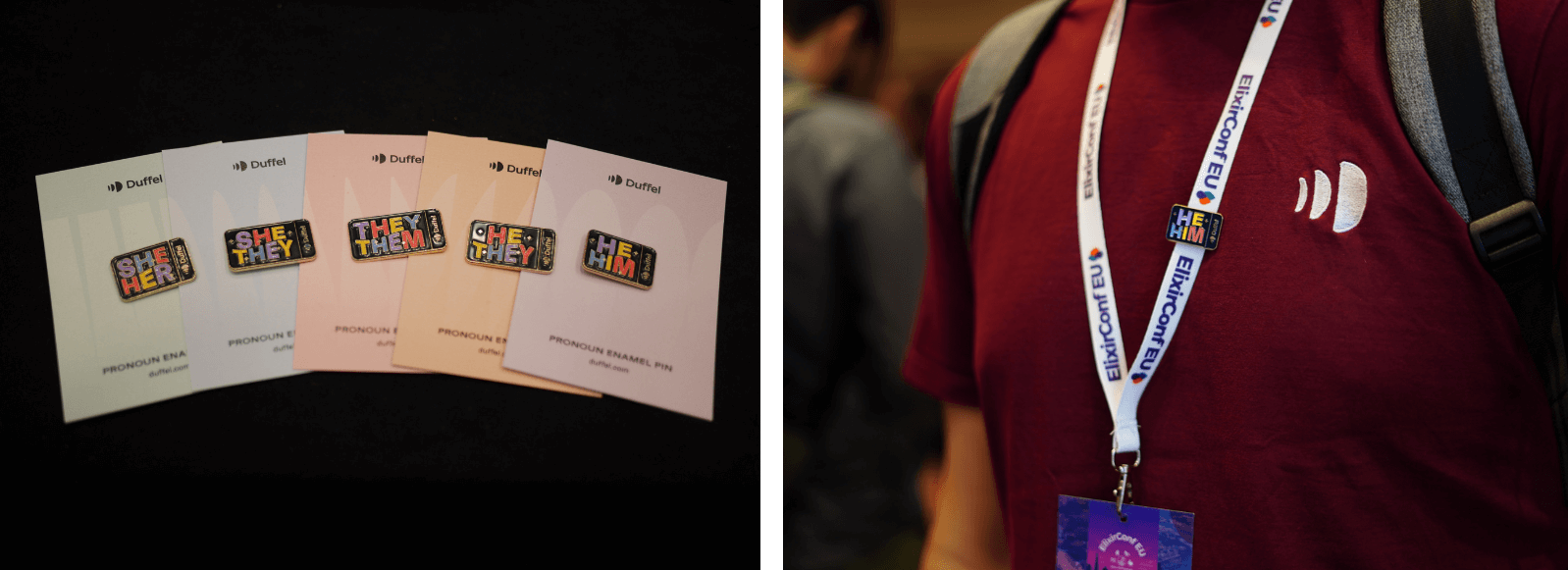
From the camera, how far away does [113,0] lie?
657 mm

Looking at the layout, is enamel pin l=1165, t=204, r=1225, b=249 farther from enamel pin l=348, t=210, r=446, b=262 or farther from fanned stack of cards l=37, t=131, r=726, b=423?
enamel pin l=348, t=210, r=446, b=262

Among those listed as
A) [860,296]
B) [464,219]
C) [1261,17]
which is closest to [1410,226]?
[1261,17]

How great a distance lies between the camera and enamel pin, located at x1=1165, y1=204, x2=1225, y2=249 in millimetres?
762

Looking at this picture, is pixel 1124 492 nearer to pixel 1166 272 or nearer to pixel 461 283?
pixel 1166 272

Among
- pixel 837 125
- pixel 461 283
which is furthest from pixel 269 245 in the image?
pixel 837 125

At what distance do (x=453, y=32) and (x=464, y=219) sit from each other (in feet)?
0.53

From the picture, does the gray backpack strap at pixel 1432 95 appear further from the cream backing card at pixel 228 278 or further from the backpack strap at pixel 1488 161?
the cream backing card at pixel 228 278

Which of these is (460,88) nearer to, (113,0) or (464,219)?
(464,219)

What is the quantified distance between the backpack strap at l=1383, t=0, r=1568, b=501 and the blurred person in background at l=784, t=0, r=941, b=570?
118cm

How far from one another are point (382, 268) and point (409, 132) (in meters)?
0.11

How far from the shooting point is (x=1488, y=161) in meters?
0.66

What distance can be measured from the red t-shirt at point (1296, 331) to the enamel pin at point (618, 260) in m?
0.42

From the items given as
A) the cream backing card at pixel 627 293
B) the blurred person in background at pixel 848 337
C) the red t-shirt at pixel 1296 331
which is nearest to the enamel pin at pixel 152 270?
the cream backing card at pixel 627 293

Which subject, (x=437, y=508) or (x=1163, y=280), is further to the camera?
(x=1163, y=280)
